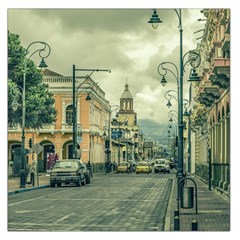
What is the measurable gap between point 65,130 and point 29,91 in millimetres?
10771

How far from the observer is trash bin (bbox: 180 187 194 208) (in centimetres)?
2111

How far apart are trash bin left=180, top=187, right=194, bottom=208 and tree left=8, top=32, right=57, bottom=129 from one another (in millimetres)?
22454

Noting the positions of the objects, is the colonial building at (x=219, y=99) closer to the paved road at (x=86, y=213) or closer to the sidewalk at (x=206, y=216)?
the sidewalk at (x=206, y=216)

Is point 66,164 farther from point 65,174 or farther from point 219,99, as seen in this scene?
point 219,99

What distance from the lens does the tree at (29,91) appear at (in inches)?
1805

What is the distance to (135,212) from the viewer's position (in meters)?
23.7

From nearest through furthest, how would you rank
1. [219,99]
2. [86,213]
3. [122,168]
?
[86,213]
[219,99]
[122,168]

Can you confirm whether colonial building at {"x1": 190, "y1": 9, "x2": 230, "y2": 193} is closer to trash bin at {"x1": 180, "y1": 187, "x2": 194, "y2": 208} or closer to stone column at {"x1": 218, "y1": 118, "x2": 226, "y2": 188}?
stone column at {"x1": 218, "y1": 118, "x2": 226, "y2": 188}

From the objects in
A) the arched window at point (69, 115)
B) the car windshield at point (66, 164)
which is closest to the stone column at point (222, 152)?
the car windshield at point (66, 164)

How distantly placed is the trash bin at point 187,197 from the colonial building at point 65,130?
26.0 metres

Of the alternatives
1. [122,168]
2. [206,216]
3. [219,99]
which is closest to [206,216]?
[206,216]

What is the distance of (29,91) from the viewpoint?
5119cm
